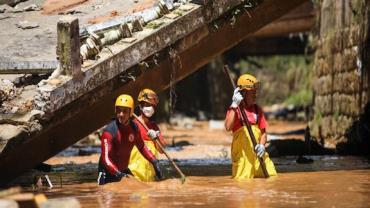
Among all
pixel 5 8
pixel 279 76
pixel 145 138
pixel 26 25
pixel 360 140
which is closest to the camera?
pixel 145 138

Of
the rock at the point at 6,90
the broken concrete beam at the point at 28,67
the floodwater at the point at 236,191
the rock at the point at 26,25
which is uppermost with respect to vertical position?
the rock at the point at 26,25

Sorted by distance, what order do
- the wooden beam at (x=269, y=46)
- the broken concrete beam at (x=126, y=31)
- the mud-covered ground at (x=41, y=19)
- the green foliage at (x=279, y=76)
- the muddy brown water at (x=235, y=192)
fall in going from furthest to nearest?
the green foliage at (x=279, y=76)
the wooden beam at (x=269, y=46)
the mud-covered ground at (x=41, y=19)
the broken concrete beam at (x=126, y=31)
the muddy brown water at (x=235, y=192)

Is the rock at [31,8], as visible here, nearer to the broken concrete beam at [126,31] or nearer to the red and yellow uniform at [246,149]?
the broken concrete beam at [126,31]

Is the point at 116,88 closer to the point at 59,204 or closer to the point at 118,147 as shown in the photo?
the point at 118,147

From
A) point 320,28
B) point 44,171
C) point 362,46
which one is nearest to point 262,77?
point 320,28

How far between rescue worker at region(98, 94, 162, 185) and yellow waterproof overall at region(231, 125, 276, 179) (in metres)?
1.04

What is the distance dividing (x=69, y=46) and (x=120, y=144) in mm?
1575

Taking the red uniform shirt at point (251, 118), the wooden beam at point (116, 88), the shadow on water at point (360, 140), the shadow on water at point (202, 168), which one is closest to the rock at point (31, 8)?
the wooden beam at point (116, 88)

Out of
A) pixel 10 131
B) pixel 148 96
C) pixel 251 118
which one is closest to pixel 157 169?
pixel 148 96

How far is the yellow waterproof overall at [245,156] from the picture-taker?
1048 cm

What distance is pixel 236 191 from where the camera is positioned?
9164 millimetres

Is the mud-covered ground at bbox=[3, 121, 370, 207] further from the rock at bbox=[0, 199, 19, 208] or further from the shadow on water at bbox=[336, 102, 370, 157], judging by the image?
the rock at bbox=[0, 199, 19, 208]

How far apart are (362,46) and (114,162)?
656cm

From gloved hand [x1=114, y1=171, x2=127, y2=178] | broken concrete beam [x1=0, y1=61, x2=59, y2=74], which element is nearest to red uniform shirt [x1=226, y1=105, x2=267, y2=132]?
gloved hand [x1=114, y1=171, x2=127, y2=178]
